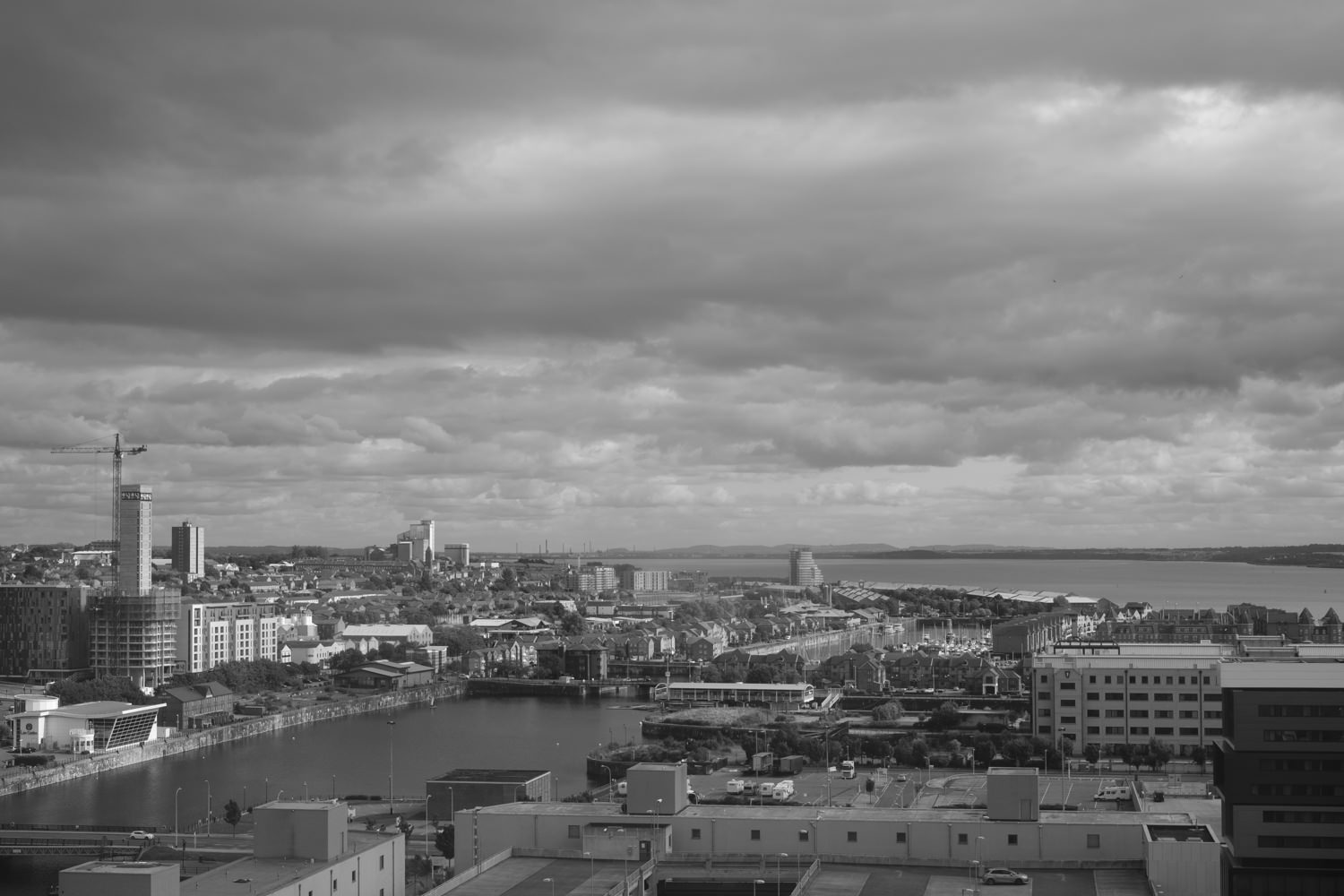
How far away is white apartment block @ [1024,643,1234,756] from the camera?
14.5 meters

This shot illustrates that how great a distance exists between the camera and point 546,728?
2162 centimetres

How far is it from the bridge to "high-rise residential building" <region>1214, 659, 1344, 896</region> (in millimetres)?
8588

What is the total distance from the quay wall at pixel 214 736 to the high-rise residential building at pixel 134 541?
4.26 meters

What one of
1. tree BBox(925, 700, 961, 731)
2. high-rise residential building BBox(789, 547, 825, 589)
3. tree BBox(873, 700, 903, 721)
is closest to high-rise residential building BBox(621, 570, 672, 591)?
high-rise residential building BBox(789, 547, 825, 589)

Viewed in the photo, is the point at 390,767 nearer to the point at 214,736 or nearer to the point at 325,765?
the point at 325,765

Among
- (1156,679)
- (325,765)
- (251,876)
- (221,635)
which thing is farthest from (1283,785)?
(221,635)

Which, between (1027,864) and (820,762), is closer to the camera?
(1027,864)

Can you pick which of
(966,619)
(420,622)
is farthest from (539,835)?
(966,619)

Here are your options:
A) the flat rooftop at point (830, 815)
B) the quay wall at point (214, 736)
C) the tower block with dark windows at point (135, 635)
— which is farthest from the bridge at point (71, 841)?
the tower block with dark windows at point (135, 635)

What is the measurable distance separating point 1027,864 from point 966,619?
3668 cm

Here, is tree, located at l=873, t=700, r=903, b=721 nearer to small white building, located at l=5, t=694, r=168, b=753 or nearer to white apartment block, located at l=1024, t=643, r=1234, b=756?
white apartment block, located at l=1024, t=643, r=1234, b=756

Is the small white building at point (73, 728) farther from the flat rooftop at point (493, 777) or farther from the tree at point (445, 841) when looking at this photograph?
the tree at point (445, 841)

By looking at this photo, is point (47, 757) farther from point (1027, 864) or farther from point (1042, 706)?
point (1027, 864)

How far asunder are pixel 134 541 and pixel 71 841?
46.4 feet
